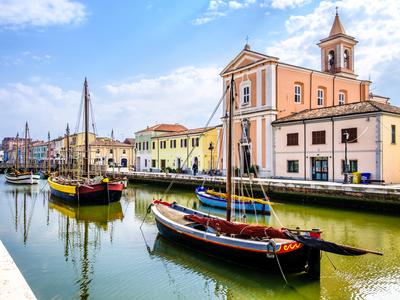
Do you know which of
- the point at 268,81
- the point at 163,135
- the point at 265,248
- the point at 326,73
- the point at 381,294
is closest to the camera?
the point at 381,294

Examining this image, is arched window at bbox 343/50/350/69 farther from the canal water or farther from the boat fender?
the boat fender

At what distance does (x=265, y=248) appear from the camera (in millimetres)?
9125

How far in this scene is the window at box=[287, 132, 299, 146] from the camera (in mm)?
30047

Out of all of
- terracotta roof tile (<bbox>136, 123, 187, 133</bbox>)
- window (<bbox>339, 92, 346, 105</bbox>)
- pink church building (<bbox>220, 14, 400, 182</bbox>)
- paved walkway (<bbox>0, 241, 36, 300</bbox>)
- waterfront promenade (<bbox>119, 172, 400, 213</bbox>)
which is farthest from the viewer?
terracotta roof tile (<bbox>136, 123, 187, 133</bbox>)

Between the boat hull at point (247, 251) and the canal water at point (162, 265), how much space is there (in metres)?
0.23

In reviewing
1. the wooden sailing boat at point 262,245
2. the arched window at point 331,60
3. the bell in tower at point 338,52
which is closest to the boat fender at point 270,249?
the wooden sailing boat at point 262,245

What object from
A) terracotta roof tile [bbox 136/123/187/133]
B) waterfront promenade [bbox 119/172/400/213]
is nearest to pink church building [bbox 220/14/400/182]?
waterfront promenade [bbox 119/172/400/213]

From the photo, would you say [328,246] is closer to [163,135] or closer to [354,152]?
[354,152]

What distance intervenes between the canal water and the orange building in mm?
15575

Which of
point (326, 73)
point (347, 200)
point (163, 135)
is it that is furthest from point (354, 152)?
point (163, 135)

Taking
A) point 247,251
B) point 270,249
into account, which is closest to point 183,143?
point 247,251

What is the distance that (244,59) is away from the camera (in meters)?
35.6

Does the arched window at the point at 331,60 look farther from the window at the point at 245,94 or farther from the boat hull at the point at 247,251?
the boat hull at the point at 247,251

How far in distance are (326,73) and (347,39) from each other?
17.9ft
